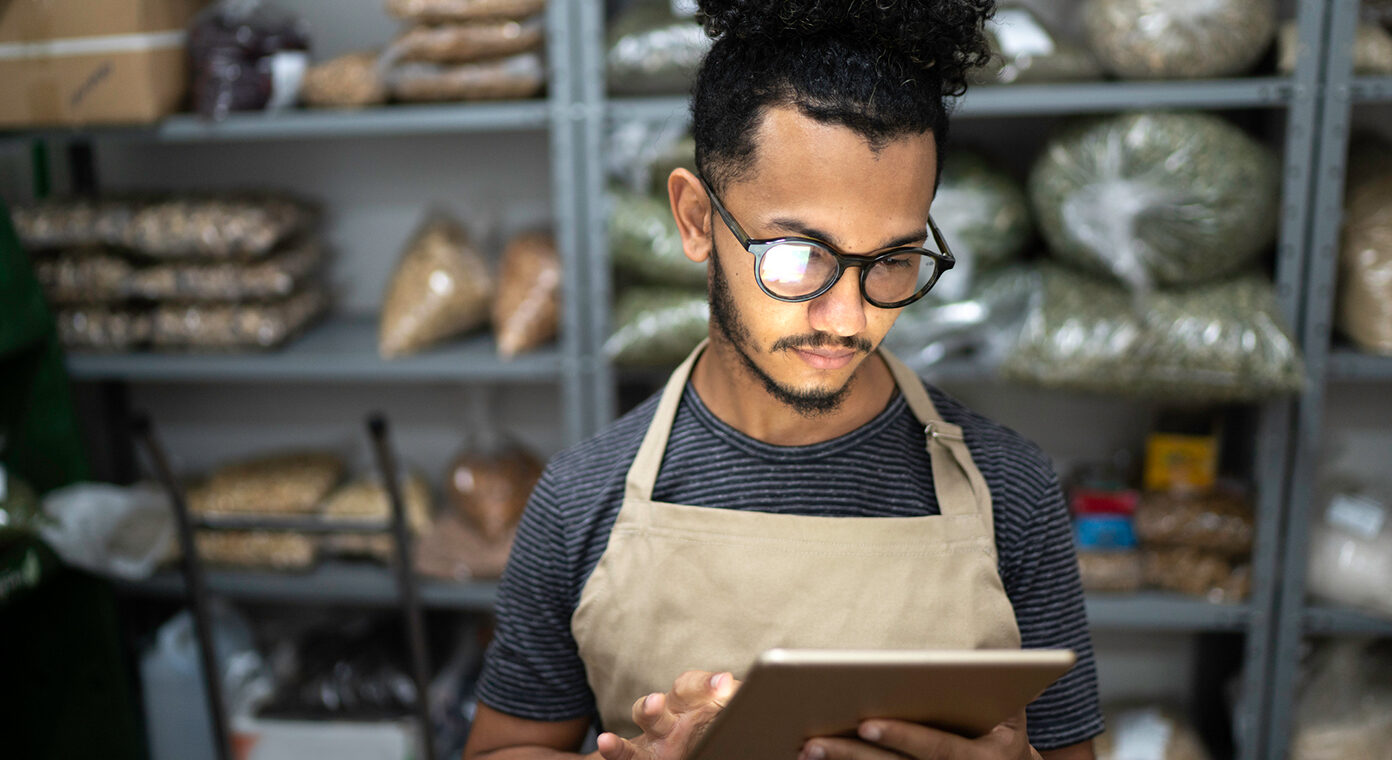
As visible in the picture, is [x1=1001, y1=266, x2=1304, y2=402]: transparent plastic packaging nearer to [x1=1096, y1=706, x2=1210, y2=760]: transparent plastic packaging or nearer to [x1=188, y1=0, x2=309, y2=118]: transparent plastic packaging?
[x1=1096, y1=706, x2=1210, y2=760]: transparent plastic packaging

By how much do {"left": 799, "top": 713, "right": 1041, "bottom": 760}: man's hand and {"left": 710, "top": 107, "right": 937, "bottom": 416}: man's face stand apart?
29 centimetres

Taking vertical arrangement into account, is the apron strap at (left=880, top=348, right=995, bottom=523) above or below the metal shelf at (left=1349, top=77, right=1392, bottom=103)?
below

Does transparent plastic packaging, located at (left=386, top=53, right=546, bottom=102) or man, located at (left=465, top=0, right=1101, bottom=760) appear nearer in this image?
man, located at (left=465, top=0, right=1101, bottom=760)

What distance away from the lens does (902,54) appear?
0.84 metres

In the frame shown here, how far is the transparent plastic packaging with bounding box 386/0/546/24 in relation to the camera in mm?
1885

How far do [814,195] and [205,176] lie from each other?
213 centimetres

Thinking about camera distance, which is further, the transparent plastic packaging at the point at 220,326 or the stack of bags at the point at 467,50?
the transparent plastic packaging at the point at 220,326

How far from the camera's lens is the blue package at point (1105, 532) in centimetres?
198

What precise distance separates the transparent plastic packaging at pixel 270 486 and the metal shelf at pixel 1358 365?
82.3 inches

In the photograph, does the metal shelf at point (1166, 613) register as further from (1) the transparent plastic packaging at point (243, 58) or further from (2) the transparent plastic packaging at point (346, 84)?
(1) the transparent plastic packaging at point (243, 58)

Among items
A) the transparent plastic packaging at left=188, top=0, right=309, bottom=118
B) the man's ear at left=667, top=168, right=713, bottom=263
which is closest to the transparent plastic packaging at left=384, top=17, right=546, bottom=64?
the transparent plastic packaging at left=188, top=0, right=309, bottom=118

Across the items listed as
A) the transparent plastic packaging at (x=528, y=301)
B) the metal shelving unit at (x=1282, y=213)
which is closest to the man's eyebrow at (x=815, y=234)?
the metal shelving unit at (x=1282, y=213)

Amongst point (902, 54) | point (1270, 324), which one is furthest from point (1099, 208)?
point (902, 54)

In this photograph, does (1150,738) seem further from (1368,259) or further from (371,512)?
(371,512)
